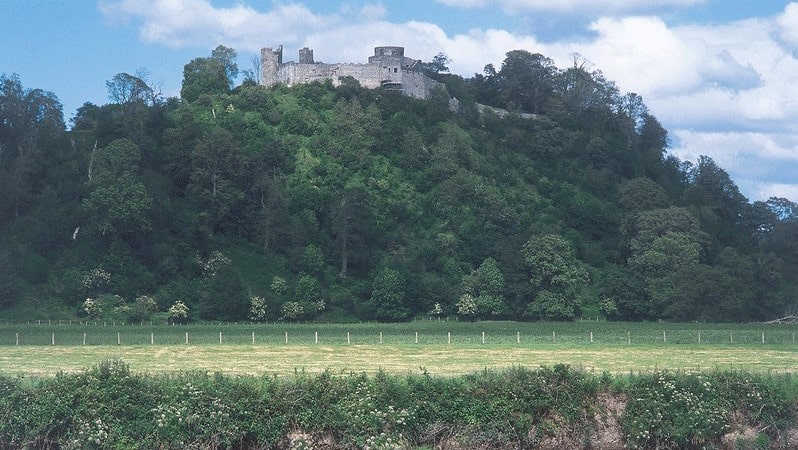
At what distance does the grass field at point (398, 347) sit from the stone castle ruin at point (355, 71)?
47.8 m

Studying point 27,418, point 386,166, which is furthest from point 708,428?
point 386,166

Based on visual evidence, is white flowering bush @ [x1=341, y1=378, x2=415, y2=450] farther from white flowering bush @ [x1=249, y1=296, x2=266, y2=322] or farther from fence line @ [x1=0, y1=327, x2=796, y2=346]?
white flowering bush @ [x1=249, y1=296, x2=266, y2=322]

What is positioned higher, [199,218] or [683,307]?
[199,218]

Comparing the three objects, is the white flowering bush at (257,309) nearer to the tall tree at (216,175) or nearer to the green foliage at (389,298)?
the green foliage at (389,298)

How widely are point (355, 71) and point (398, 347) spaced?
6836 centimetres

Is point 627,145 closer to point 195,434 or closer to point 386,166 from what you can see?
point 386,166

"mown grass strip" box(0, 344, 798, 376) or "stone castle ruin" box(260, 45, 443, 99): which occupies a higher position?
"stone castle ruin" box(260, 45, 443, 99)

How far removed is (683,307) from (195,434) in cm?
6165

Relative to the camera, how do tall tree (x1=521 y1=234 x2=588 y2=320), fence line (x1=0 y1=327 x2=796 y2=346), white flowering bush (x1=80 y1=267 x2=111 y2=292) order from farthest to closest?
tall tree (x1=521 y1=234 x2=588 y2=320), white flowering bush (x1=80 y1=267 x2=111 y2=292), fence line (x1=0 y1=327 x2=796 y2=346)

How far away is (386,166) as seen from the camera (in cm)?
11488

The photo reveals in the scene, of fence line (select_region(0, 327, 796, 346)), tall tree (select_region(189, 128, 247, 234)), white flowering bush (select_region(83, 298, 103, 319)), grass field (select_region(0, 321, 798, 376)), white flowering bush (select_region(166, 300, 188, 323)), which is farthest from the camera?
tall tree (select_region(189, 128, 247, 234))

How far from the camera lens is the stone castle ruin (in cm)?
12738

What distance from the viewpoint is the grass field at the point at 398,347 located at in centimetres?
5081

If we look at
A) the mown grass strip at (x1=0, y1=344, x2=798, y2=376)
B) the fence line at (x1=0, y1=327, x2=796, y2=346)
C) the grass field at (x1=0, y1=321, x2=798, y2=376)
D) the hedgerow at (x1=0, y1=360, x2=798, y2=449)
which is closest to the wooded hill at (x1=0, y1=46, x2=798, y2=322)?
the grass field at (x1=0, y1=321, x2=798, y2=376)
